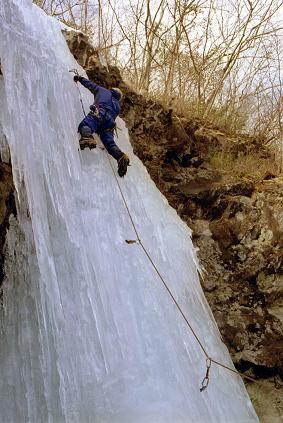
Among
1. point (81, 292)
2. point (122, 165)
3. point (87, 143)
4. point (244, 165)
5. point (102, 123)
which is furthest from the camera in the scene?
point (244, 165)

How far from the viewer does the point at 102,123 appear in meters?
4.36

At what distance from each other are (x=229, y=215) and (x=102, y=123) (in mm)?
1621

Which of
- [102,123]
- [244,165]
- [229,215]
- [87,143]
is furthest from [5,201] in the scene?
[244,165]

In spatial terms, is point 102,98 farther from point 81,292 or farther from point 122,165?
point 81,292

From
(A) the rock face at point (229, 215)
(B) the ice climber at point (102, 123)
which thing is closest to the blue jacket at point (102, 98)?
(B) the ice climber at point (102, 123)

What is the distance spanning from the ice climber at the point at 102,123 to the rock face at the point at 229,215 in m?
0.80

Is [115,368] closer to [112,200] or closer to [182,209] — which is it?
[112,200]

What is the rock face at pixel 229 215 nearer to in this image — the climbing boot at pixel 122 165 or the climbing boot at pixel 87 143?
the climbing boot at pixel 122 165

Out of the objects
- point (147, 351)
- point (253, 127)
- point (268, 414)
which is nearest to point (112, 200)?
point (147, 351)

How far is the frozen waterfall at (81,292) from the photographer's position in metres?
2.76

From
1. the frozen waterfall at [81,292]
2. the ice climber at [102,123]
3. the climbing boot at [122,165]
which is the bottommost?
the frozen waterfall at [81,292]

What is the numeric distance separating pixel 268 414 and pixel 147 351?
118 centimetres

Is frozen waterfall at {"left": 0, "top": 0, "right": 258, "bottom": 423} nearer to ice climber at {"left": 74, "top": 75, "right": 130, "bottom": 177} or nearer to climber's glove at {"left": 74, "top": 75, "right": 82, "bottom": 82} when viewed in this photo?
ice climber at {"left": 74, "top": 75, "right": 130, "bottom": 177}

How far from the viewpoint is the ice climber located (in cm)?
413
